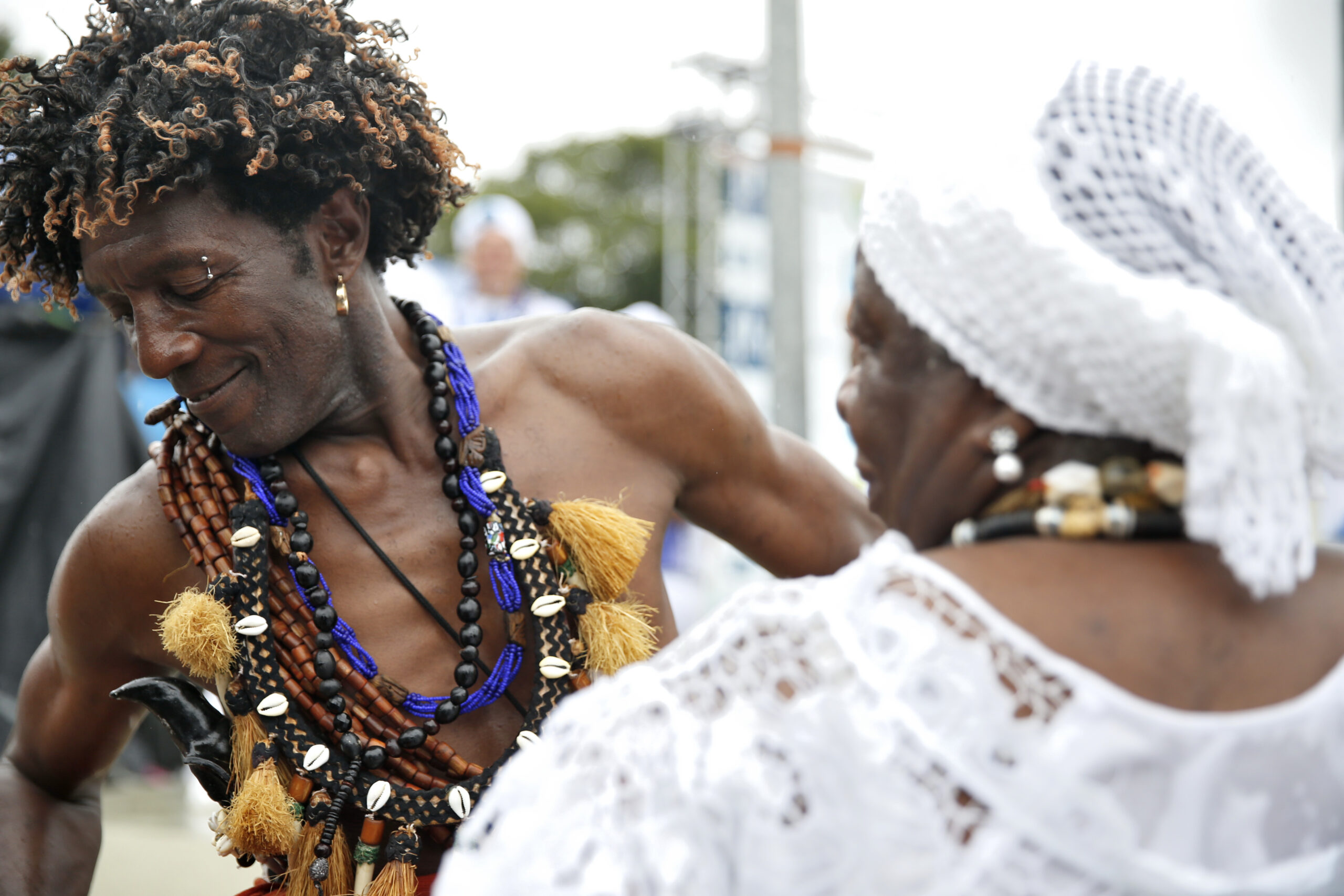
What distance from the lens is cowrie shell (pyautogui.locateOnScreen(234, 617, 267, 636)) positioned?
214cm

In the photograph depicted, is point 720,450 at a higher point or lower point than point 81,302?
higher

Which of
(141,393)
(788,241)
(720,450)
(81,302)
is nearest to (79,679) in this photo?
(720,450)

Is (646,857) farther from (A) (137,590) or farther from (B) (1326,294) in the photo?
(A) (137,590)

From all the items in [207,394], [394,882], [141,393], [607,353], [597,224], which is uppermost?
[207,394]

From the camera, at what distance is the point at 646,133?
120 feet

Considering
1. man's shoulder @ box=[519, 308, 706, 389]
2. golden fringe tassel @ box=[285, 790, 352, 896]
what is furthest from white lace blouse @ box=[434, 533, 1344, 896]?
man's shoulder @ box=[519, 308, 706, 389]

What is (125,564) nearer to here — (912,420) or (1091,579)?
(912,420)

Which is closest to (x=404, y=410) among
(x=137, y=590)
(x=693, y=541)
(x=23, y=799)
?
(x=137, y=590)

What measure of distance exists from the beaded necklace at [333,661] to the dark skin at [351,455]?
2.9 inches

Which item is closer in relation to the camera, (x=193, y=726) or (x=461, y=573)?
(x=193, y=726)

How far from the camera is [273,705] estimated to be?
6.97ft

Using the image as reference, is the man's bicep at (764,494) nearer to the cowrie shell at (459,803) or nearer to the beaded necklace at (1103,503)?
the cowrie shell at (459,803)

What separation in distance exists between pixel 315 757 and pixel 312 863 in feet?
0.64

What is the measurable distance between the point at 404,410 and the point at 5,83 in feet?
3.12
